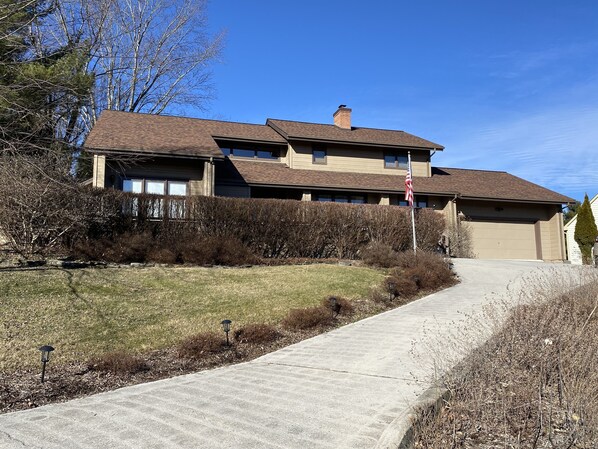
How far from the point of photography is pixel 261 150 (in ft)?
82.3

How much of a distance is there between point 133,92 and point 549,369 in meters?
34.1

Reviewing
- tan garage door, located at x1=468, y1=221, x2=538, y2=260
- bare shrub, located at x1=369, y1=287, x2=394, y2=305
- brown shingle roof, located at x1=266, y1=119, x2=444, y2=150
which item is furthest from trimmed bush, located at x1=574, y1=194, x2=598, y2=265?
bare shrub, located at x1=369, y1=287, x2=394, y2=305

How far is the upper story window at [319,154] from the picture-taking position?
25.4 metres

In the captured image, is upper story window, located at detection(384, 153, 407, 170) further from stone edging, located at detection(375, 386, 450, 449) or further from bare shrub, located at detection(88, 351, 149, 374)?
stone edging, located at detection(375, 386, 450, 449)

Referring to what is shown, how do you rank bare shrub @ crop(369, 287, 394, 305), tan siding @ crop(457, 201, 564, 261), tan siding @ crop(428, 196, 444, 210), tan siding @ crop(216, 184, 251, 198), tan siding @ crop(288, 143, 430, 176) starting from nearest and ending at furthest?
bare shrub @ crop(369, 287, 394, 305), tan siding @ crop(216, 184, 251, 198), tan siding @ crop(288, 143, 430, 176), tan siding @ crop(428, 196, 444, 210), tan siding @ crop(457, 201, 564, 261)

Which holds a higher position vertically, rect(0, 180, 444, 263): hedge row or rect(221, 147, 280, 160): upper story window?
rect(221, 147, 280, 160): upper story window

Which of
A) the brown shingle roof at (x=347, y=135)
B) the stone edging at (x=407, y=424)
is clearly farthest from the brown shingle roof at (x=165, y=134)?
the stone edging at (x=407, y=424)

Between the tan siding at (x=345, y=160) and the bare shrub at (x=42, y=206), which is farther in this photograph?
the tan siding at (x=345, y=160)

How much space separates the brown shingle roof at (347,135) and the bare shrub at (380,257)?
408 inches

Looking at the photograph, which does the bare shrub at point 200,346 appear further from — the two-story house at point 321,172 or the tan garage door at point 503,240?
the tan garage door at point 503,240

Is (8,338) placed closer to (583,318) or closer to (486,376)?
(486,376)

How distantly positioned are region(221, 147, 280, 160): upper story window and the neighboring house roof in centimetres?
70

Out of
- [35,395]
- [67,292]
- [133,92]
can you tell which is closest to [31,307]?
[67,292]

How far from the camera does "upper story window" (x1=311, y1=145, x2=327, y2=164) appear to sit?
83.4ft
